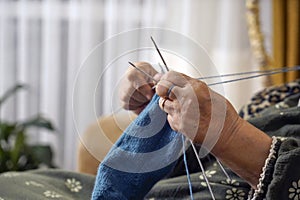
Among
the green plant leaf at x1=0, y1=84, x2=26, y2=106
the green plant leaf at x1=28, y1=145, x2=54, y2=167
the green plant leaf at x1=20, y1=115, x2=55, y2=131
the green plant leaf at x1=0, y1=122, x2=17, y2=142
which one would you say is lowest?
the green plant leaf at x1=28, y1=145, x2=54, y2=167

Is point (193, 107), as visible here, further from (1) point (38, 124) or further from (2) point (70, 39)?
(2) point (70, 39)

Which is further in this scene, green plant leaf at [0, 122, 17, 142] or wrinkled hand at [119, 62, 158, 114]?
green plant leaf at [0, 122, 17, 142]

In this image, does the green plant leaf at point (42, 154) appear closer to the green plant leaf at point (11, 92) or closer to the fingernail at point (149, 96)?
the green plant leaf at point (11, 92)

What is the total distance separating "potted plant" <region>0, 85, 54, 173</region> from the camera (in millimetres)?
2100

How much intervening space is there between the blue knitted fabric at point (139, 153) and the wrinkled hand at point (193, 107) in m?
0.05

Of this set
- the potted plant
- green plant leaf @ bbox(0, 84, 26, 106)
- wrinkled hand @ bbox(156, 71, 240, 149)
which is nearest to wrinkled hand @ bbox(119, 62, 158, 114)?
wrinkled hand @ bbox(156, 71, 240, 149)

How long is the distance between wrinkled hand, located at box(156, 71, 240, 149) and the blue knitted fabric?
0.16 feet

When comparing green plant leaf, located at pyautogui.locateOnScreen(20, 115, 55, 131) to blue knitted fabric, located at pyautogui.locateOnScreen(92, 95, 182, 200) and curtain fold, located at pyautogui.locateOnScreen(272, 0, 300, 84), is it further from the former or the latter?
blue knitted fabric, located at pyautogui.locateOnScreen(92, 95, 182, 200)

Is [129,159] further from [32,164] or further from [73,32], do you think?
[73,32]

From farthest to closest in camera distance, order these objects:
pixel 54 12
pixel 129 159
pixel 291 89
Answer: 1. pixel 54 12
2. pixel 291 89
3. pixel 129 159

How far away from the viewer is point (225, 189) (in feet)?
3.56

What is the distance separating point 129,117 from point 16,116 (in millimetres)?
1477

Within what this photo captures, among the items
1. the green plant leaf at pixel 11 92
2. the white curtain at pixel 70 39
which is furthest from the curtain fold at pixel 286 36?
the green plant leaf at pixel 11 92

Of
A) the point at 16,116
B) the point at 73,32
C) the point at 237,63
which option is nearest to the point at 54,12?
the point at 73,32
